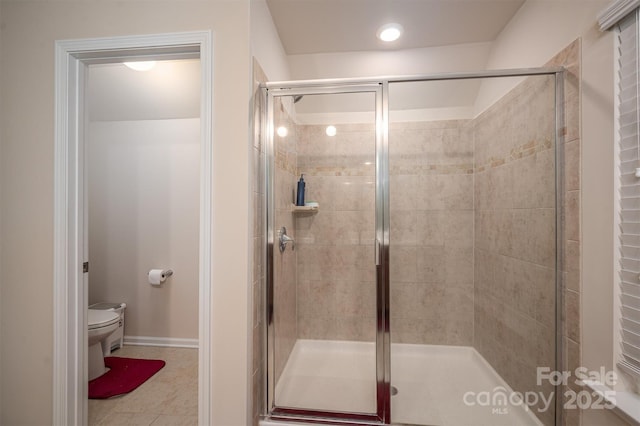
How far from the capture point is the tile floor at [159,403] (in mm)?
1615

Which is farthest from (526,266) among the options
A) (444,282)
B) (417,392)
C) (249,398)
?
(249,398)

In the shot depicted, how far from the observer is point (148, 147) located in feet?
8.31

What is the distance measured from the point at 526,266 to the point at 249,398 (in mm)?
1559

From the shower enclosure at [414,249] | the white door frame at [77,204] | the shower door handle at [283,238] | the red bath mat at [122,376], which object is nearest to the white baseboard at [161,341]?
the red bath mat at [122,376]

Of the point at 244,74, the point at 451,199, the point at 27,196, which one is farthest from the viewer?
the point at 451,199

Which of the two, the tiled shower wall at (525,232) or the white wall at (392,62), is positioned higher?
the white wall at (392,62)

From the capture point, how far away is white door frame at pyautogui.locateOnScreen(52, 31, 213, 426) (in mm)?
1295

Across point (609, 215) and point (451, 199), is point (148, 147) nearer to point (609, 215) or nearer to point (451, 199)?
point (451, 199)

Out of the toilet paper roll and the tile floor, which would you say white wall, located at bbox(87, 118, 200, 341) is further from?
the tile floor

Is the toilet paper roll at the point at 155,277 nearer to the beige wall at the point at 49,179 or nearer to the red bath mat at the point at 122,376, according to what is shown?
the red bath mat at the point at 122,376

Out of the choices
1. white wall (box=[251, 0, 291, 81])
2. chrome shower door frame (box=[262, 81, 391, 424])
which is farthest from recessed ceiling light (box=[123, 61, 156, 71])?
chrome shower door frame (box=[262, 81, 391, 424])

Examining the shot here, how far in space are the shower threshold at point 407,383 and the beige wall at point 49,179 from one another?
0.46 meters

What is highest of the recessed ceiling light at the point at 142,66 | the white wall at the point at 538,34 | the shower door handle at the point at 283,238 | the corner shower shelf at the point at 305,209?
the recessed ceiling light at the point at 142,66

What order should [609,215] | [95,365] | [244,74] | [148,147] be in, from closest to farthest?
[609,215], [244,74], [95,365], [148,147]
